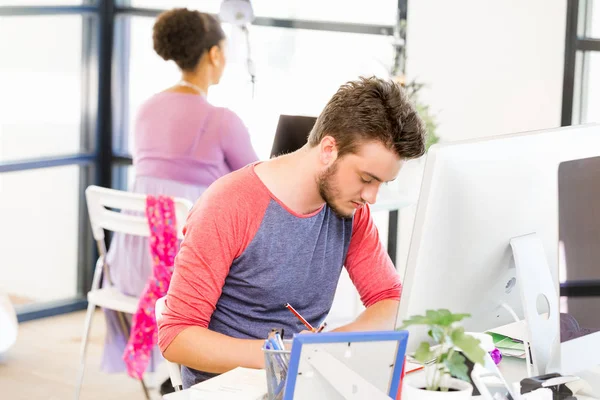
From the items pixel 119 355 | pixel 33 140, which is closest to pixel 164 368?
pixel 119 355

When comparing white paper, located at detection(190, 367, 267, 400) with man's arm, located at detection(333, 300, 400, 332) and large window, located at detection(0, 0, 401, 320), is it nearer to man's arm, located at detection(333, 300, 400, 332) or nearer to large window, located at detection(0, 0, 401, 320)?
man's arm, located at detection(333, 300, 400, 332)

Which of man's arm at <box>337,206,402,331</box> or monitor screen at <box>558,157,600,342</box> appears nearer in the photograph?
monitor screen at <box>558,157,600,342</box>

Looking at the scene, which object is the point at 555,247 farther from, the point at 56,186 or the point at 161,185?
the point at 56,186

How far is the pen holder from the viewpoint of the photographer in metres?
1.39

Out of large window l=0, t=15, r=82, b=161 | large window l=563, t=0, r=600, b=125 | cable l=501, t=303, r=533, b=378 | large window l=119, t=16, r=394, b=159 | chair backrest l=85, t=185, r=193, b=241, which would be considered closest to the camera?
cable l=501, t=303, r=533, b=378

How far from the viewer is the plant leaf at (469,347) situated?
124cm

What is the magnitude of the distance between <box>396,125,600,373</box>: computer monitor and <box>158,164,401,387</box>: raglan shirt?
0.44m

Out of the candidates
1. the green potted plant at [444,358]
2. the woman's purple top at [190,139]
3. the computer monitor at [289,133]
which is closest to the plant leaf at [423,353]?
A: the green potted plant at [444,358]

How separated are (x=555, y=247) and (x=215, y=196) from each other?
0.64 m

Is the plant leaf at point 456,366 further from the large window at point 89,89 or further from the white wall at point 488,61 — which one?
the large window at point 89,89

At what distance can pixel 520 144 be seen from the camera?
1488mm

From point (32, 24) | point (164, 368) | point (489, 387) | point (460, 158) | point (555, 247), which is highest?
point (32, 24)

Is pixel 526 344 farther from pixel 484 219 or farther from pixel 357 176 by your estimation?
pixel 357 176

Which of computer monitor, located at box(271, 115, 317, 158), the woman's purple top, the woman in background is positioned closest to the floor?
the woman in background
